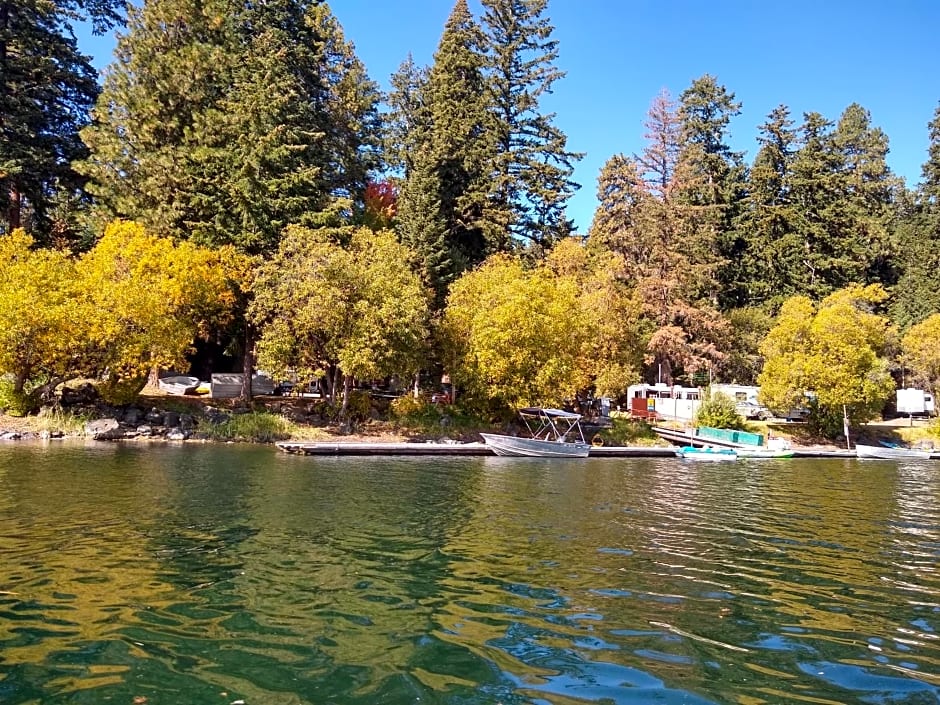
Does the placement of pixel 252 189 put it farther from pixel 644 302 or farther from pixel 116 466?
pixel 644 302

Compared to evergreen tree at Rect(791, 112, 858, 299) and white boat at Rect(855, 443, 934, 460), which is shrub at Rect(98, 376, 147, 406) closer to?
white boat at Rect(855, 443, 934, 460)

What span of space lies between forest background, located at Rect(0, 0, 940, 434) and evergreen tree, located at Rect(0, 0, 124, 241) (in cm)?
17

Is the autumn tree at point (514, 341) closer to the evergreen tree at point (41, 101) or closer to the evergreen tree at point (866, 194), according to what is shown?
the evergreen tree at point (41, 101)

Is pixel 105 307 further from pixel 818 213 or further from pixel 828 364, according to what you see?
pixel 818 213

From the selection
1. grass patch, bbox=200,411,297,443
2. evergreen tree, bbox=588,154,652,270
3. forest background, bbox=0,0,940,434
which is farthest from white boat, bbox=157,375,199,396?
evergreen tree, bbox=588,154,652,270

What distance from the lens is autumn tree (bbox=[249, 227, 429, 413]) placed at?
A: 3997 centimetres

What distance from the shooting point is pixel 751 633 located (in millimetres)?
9594

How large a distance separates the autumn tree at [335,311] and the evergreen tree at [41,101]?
1781 centimetres

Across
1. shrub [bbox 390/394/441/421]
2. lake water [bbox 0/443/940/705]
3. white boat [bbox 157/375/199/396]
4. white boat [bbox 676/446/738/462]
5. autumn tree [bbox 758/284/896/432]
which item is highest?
autumn tree [bbox 758/284/896/432]

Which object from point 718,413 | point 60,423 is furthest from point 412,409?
point 718,413

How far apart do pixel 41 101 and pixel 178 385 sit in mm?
22868

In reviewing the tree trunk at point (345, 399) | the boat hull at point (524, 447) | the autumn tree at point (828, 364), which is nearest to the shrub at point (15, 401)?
Answer: the tree trunk at point (345, 399)

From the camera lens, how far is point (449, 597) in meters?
10.9

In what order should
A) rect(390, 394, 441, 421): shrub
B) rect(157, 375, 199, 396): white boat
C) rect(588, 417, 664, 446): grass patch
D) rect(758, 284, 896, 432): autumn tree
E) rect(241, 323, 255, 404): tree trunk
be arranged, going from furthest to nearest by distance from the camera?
rect(758, 284, 896, 432): autumn tree, rect(157, 375, 199, 396): white boat, rect(588, 417, 664, 446): grass patch, rect(241, 323, 255, 404): tree trunk, rect(390, 394, 441, 421): shrub
